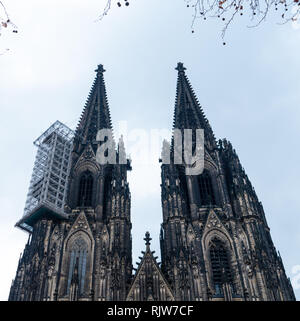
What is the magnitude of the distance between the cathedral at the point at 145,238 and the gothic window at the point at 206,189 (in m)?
0.11

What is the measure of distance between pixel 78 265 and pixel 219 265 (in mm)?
9804

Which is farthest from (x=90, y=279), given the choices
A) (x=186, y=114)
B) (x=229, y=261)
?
(x=186, y=114)

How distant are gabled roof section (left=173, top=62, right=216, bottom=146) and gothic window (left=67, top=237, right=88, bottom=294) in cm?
1623

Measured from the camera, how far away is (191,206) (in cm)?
3231

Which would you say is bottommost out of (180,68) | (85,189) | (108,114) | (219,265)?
(219,265)

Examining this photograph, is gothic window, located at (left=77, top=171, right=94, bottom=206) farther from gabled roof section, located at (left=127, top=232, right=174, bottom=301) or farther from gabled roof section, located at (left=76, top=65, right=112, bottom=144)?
gabled roof section, located at (left=127, top=232, right=174, bottom=301)

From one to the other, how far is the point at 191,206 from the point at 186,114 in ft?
43.2

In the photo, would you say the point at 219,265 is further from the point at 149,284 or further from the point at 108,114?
the point at 108,114

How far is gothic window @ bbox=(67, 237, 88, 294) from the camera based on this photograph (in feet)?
88.1

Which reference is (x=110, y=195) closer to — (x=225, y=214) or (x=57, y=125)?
(x=225, y=214)

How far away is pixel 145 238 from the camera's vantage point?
101ft

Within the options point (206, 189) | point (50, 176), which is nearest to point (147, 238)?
point (206, 189)

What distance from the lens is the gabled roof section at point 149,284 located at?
A: 26.7m

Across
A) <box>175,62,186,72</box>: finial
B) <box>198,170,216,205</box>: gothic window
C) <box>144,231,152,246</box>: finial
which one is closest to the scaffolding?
<box>144,231,152,246</box>: finial
